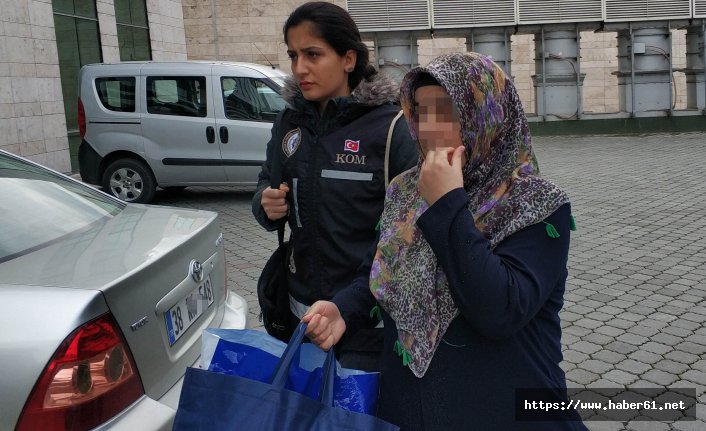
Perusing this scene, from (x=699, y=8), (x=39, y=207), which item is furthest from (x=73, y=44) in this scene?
(x=699, y=8)

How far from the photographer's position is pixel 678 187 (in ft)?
34.6

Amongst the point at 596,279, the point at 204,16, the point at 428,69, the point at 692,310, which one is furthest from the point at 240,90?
the point at 204,16

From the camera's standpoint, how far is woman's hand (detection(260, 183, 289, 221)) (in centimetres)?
233

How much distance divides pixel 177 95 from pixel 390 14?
948 centimetres

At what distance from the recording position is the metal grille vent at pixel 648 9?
18.6 metres

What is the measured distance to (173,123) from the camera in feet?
33.3

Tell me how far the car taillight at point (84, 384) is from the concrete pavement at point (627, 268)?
237 centimetres

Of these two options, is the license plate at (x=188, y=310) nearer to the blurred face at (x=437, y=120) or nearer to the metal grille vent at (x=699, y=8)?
the blurred face at (x=437, y=120)

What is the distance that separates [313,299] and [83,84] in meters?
9.31

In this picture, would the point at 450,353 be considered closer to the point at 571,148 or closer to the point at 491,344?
the point at 491,344

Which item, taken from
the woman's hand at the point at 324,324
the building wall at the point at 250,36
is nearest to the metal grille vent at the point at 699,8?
the building wall at the point at 250,36

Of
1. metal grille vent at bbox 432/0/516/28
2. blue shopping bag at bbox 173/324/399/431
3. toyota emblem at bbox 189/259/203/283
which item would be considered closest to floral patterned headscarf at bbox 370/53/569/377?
blue shopping bag at bbox 173/324/399/431

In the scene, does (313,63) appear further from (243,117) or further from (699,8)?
(699,8)

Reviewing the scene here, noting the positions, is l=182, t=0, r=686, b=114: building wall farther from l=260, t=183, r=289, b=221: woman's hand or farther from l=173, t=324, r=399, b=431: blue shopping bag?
l=173, t=324, r=399, b=431: blue shopping bag
